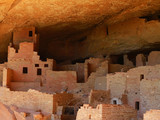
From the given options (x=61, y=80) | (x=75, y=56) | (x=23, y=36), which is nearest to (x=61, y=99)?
(x=61, y=80)

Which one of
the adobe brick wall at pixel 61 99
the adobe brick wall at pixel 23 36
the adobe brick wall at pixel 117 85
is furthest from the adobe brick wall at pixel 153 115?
the adobe brick wall at pixel 23 36

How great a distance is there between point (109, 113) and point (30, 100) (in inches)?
288

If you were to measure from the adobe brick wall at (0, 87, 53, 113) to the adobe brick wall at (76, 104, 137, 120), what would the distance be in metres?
4.95

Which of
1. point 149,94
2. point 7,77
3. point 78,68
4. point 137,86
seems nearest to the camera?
point 149,94

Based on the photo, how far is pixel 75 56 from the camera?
92.8 ft

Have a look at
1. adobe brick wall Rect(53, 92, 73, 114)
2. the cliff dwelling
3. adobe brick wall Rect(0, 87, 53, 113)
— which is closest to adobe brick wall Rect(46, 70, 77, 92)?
the cliff dwelling

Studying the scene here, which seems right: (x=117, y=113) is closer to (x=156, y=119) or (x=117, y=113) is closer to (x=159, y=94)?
(x=156, y=119)

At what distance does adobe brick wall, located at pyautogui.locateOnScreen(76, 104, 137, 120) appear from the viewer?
12.1 m

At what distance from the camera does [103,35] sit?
1004 inches

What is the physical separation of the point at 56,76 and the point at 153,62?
6.69 metres

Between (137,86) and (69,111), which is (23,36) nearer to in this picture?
(69,111)

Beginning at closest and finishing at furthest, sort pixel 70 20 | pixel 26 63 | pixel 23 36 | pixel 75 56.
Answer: pixel 70 20 < pixel 26 63 < pixel 23 36 < pixel 75 56

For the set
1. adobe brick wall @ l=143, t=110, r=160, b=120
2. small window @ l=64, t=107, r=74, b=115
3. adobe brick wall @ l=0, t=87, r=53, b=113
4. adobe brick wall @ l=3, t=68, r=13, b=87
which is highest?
adobe brick wall @ l=3, t=68, r=13, b=87

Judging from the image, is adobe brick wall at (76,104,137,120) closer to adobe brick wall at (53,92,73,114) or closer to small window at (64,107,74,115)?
small window at (64,107,74,115)
